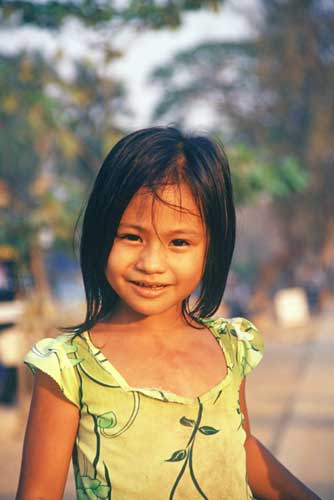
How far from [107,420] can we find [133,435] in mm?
52

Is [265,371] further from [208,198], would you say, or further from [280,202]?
[280,202]

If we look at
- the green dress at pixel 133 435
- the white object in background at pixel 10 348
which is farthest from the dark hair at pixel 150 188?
the white object in background at pixel 10 348

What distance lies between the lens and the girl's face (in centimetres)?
152

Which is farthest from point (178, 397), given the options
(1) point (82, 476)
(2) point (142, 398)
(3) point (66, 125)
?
(3) point (66, 125)

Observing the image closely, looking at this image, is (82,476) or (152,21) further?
(152,21)

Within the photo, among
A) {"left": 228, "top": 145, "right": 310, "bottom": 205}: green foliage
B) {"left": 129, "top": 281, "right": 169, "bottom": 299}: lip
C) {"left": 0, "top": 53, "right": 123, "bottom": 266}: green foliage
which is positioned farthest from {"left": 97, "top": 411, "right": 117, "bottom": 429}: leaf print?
{"left": 228, "top": 145, "right": 310, "bottom": 205}: green foliage

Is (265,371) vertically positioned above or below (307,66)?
below

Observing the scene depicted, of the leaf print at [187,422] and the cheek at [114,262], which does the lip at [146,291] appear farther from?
the leaf print at [187,422]

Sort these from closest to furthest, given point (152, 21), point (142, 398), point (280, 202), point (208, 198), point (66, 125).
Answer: point (142, 398)
point (208, 198)
point (152, 21)
point (66, 125)
point (280, 202)

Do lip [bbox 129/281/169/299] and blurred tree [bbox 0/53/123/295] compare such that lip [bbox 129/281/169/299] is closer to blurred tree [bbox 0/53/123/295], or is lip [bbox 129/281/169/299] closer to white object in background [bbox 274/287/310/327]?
blurred tree [bbox 0/53/123/295]

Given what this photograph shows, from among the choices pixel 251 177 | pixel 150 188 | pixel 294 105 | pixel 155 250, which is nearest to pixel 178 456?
pixel 155 250

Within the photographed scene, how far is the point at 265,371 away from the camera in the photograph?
10.4 metres

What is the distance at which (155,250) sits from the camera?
152cm

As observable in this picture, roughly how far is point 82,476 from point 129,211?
47cm
